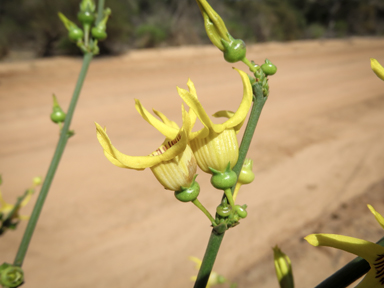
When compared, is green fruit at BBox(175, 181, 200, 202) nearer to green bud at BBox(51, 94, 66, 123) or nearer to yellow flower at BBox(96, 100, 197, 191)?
yellow flower at BBox(96, 100, 197, 191)

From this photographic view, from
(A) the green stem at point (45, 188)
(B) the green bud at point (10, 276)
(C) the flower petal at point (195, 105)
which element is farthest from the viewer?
(A) the green stem at point (45, 188)

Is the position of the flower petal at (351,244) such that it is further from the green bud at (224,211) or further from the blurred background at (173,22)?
the blurred background at (173,22)

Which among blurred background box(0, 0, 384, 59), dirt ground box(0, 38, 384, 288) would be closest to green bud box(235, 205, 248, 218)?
dirt ground box(0, 38, 384, 288)

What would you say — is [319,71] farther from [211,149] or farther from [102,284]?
[211,149]

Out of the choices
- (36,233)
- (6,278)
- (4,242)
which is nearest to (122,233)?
(36,233)

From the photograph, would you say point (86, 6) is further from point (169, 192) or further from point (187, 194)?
point (169, 192)

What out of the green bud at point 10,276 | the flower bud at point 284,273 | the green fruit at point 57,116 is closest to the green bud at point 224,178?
the flower bud at point 284,273
